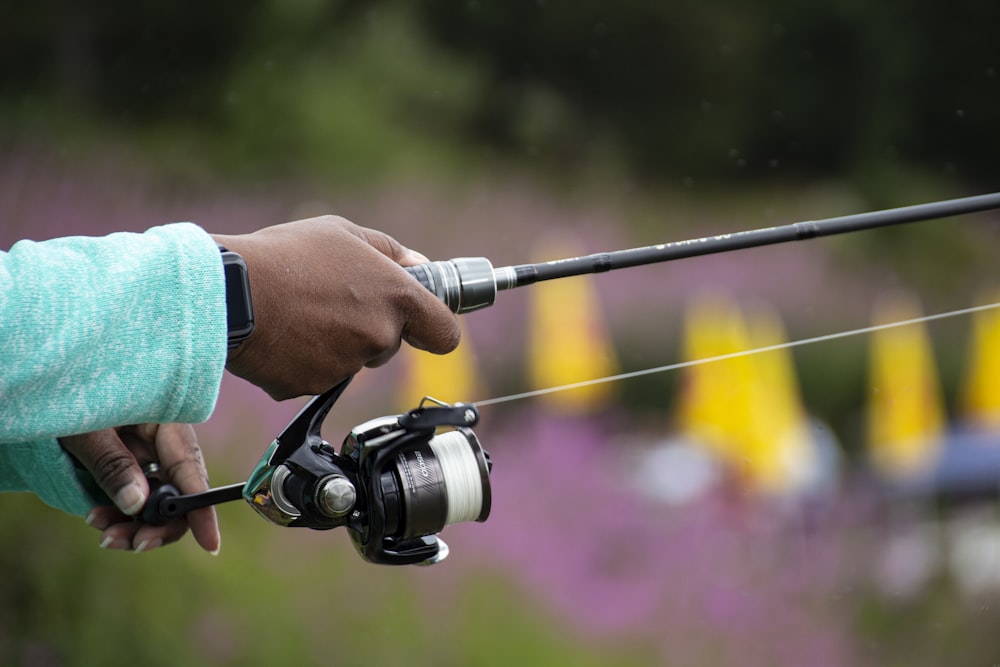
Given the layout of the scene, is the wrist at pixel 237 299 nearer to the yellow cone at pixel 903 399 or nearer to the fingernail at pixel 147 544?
the fingernail at pixel 147 544

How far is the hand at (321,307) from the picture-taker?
0.79 m

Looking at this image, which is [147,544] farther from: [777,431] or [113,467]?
[777,431]

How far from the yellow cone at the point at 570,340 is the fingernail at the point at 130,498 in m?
1.30

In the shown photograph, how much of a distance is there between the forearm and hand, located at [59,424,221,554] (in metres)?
0.30

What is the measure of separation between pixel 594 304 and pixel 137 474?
137cm

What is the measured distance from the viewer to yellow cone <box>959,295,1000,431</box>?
2424mm

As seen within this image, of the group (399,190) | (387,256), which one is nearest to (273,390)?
(387,256)

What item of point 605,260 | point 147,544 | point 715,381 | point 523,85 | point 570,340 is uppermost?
point 523,85

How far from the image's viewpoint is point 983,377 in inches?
95.7

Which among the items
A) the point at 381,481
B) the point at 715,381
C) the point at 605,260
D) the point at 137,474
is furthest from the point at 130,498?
the point at 715,381

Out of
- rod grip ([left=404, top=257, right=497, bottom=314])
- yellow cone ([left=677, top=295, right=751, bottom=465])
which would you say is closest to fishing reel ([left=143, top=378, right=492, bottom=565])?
rod grip ([left=404, top=257, right=497, bottom=314])

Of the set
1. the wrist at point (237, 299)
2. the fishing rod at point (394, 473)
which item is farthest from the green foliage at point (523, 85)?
the wrist at point (237, 299)

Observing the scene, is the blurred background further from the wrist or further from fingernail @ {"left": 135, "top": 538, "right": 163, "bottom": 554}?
the wrist

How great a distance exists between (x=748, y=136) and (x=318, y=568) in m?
1.39
